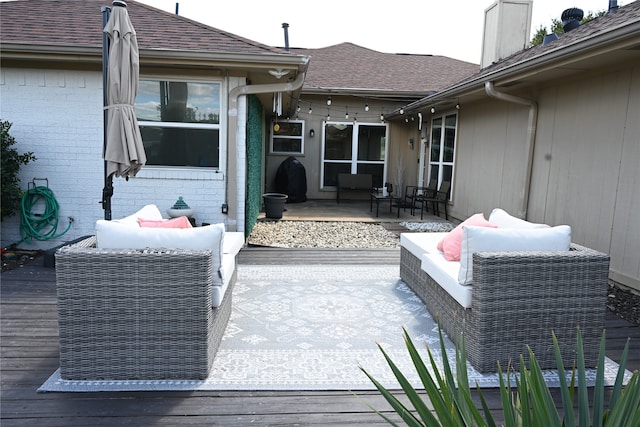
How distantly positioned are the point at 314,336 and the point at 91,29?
4911mm

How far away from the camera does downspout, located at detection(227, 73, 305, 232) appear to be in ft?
18.6

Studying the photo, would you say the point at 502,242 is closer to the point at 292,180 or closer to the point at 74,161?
the point at 74,161

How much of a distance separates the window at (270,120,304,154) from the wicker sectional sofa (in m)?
9.45

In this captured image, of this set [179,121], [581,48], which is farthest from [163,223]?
[581,48]

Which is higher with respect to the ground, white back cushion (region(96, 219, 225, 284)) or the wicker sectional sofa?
white back cushion (region(96, 219, 225, 284))

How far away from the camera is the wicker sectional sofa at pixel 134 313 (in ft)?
8.23

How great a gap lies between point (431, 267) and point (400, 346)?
735mm

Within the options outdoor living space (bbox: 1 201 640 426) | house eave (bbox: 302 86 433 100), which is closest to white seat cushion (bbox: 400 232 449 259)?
outdoor living space (bbox: 1 201 640 426)

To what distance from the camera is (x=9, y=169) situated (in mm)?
5219

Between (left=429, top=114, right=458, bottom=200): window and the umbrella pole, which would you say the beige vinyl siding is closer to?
(left=429, top=114, right=458, bottom=200): window

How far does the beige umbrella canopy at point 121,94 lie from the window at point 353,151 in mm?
8124

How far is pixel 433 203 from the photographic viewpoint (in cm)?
969

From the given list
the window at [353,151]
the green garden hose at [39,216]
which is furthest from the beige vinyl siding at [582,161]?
the green garden hose at [39,216]

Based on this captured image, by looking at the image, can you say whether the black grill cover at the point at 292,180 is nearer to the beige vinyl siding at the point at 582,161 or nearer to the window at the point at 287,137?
the window at the point at 287,137
